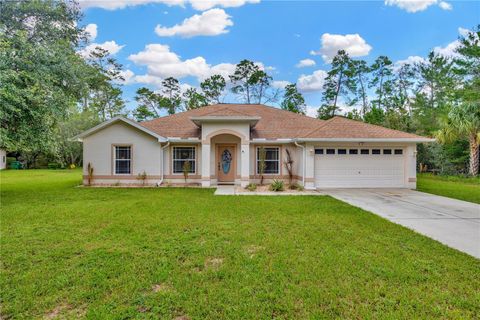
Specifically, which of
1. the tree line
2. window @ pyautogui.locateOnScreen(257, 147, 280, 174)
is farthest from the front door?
the tree line

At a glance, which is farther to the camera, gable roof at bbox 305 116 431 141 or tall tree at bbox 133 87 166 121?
tall tree at bbox 133 87 166 121

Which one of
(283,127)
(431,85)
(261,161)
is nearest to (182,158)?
(261,161)

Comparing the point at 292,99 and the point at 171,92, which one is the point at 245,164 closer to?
the point at 292,99

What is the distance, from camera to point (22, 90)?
9203 millimetres

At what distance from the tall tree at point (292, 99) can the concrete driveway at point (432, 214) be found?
63.9ft

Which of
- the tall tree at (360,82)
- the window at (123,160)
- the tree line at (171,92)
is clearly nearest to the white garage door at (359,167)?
the tree line at (171,92)

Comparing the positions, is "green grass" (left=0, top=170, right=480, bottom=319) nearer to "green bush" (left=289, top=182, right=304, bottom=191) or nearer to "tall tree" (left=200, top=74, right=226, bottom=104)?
"green bush" (left=289, top=182, right=304, bottom=191)

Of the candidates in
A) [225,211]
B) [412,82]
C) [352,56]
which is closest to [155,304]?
[225,211]

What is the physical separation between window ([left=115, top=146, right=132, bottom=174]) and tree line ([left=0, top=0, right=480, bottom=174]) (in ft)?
9.10

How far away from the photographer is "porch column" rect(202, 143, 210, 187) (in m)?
13.7

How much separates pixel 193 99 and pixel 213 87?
310cm

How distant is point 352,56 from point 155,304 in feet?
107

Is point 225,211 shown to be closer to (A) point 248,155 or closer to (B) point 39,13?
(A) point 248,155

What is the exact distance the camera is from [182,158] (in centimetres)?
1490
